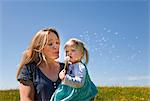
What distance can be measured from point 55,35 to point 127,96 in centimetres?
339

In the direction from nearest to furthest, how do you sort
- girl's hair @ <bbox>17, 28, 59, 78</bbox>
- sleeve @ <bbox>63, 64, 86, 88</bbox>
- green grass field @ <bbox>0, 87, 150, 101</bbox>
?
sleeve @ <bbox>63, 64, 86, 88</bbox> < girl's hair @ <bbox>17, 28, 59, 78</bbox> < green grass field @ <bbox>0, 87, 150, 101</bbox>

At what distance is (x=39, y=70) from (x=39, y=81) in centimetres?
14

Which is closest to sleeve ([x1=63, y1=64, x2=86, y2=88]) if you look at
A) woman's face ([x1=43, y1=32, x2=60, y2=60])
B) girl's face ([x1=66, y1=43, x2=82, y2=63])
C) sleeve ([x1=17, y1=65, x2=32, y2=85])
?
girl's face ([x1=66, y1=43, x2=82, y2=63])

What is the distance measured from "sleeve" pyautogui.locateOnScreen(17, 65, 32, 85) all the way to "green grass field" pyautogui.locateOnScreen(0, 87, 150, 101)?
10.5 ft

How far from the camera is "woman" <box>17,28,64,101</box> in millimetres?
4090

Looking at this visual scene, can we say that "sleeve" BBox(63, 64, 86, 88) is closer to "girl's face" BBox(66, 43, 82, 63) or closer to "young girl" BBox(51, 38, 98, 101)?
"young girl" BBox(51, 38, 98, 101)

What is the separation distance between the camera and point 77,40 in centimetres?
423

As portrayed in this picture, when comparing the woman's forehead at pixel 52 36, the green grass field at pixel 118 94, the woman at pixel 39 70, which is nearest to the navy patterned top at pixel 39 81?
the woman at pixel 39 70

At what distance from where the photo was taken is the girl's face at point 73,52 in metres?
4.16

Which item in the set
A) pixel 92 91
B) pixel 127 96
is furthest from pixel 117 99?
pixel 92 91

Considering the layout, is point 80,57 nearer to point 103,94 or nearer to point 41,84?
point 41,84

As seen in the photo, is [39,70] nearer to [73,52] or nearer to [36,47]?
[36,47]

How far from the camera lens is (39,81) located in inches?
163

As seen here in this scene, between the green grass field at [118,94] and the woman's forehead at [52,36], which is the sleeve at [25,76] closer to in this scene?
the woman's forehead at [52,36]
